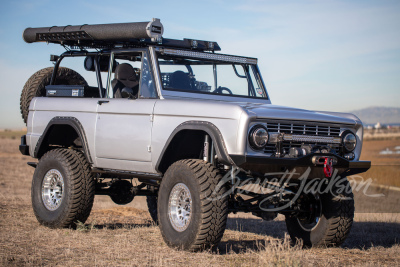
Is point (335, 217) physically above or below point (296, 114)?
below

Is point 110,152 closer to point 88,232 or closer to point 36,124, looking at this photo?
point 88,232

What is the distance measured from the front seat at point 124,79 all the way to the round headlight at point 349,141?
9.10 feet

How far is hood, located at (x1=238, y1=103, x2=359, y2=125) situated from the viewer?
567cm

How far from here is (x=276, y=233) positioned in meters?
8.63

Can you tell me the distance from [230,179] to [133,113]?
5.46ft

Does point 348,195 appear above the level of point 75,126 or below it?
below

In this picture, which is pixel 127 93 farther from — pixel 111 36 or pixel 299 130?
pixel 299 130

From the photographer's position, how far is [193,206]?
570 centimetres

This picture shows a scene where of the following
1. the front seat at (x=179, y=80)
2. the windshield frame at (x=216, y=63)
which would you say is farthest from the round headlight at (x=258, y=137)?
the front seat at (x=179, y=80)

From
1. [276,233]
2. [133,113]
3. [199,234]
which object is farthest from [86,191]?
[276,233]

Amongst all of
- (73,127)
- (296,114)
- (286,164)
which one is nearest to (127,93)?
(73,127)

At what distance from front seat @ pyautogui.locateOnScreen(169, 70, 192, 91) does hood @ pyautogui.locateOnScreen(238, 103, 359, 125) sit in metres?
1.21

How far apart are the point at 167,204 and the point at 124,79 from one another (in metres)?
2.06

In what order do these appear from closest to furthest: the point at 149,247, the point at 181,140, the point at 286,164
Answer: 1. the point at 286,164
2. the point at 149,247
3. the point at 181,140
